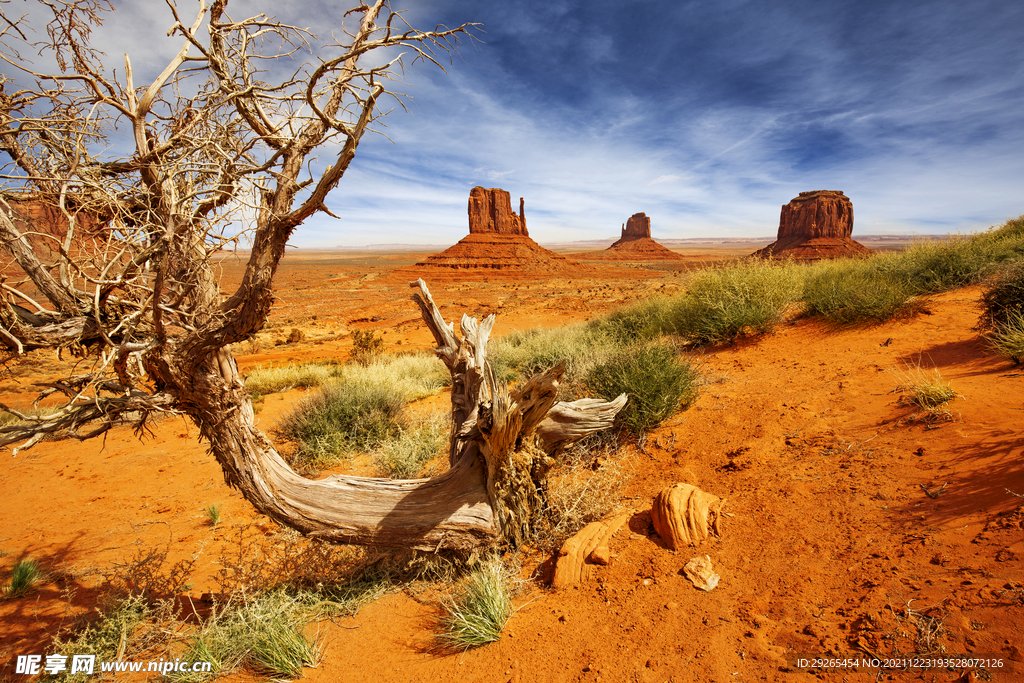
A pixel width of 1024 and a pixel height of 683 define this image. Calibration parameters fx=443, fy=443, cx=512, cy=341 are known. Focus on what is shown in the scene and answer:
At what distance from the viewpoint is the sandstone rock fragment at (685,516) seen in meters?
3.07

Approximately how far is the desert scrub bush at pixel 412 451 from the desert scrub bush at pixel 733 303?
5402mm

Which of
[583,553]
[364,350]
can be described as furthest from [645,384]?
[364,350]

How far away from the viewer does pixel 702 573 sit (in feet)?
9.04

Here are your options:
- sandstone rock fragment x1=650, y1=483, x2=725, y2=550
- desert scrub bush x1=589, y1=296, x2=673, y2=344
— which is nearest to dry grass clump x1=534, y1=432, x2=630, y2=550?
sandstone rock fragment x1=650, y1=483, x2=725, y2=550

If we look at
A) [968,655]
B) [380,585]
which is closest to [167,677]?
[380,585]

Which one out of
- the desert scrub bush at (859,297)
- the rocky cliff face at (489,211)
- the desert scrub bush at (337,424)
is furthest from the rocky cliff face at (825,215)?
the desert scrub bush at (337,424)

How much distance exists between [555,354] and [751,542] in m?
5.56

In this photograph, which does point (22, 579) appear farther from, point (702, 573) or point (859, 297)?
point (859, 297)

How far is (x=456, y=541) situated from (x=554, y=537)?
0.78 m

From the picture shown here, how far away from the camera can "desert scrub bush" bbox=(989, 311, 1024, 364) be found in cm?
462

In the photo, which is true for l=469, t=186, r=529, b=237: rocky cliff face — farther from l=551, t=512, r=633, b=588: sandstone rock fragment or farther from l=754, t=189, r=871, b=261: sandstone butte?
l=551, t=512, r=633, b=588: sandstone rock fragment

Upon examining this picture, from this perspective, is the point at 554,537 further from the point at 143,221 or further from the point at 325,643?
the point at 143,221

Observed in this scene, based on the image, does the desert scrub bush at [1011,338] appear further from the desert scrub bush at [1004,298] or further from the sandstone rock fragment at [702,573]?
the sandstone rock fragment at [702,573]

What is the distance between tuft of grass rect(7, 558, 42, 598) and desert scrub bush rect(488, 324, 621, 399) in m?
5.24
